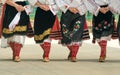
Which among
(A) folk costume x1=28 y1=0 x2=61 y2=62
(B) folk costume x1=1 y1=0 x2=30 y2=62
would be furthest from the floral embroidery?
(B) folk costume x1=1 y1=0 x2=30 y2=62

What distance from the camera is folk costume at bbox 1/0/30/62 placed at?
842cm

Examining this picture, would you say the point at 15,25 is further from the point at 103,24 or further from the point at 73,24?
the point at 103,24

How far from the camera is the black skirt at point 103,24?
27.9ft

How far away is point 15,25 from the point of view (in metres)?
8.43

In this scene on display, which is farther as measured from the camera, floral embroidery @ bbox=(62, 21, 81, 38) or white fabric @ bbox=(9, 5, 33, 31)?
floral embroidery @ bbox=(62, 21, 81, 38)

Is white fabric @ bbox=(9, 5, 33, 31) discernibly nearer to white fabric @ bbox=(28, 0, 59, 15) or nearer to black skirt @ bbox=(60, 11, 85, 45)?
white fabric @ bbox=(28, 0, 59, 15)

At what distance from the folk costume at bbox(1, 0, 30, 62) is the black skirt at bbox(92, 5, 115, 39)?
1182 mm

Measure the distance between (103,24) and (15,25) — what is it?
4.85 ft

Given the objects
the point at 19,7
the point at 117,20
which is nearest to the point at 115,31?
the point at 117,20

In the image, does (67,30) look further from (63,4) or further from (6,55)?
(6,55)
